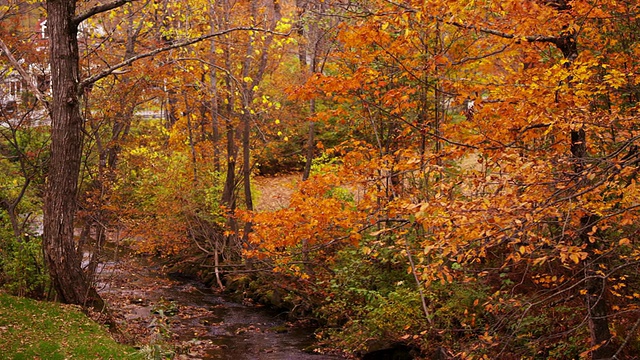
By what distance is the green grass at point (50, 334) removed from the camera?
8.39 metres

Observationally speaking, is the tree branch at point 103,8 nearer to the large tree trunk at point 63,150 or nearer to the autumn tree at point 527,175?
the large tree trunk at point 63,150

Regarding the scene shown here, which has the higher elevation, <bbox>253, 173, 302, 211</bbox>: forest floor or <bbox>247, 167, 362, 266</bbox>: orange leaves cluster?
<bbox>247, 167, 362, 266</bbox>: orange leaves cluster

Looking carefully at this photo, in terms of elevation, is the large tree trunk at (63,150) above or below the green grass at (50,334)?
above

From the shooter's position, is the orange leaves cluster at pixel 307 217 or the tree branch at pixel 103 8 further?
the orange leaves cluster at pixel 307 217

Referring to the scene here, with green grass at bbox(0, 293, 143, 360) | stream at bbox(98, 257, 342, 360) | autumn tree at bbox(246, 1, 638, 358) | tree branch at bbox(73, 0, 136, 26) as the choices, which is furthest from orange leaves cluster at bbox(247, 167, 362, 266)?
tree branch at bbox(73, 0, 136, 26)

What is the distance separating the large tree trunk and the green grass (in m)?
0.67

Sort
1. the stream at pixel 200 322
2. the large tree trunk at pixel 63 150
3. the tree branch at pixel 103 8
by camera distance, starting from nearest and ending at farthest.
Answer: the tree branch at pixel 103 8
the large tree trunk at pixel 63 150
the stream at pixel 200 322

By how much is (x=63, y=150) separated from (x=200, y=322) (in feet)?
20.0

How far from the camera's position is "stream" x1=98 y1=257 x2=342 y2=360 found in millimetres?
12406

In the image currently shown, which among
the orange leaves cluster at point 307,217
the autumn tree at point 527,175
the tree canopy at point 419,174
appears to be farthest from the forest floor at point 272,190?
the orange leaves cluster at point 307,217

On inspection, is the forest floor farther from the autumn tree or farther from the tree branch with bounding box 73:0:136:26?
the tree branch with bounding box 73:0:136:26

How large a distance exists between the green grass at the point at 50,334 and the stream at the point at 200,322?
151 centimetres

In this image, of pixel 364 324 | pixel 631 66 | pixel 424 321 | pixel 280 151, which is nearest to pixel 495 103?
pixel 631 66

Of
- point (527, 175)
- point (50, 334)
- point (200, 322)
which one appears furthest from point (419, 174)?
point (200, 322)
